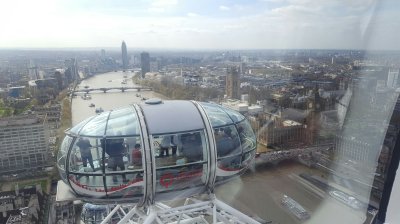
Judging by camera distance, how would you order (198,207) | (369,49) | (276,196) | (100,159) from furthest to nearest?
(276,196) < (369,49) < (198,207) < (100,159)

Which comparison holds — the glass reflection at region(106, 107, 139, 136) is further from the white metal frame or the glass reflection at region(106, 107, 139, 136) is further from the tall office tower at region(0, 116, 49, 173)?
the tall office tower at region(0, 116, 49, 173)

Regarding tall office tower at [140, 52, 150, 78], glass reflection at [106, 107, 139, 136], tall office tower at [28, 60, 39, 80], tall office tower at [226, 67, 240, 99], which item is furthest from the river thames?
tall office tower at [140, 52, 150, 78]

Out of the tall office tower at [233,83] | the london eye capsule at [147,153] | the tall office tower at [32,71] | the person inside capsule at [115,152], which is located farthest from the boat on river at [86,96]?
the person inside capsule at [115,152]

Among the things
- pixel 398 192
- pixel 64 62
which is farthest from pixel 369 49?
pixel 64 62

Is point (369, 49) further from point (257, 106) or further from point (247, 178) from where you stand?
point (257, 106)

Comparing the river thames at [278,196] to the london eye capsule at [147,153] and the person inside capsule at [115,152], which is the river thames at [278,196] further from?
the person inside capsule at [115,152]

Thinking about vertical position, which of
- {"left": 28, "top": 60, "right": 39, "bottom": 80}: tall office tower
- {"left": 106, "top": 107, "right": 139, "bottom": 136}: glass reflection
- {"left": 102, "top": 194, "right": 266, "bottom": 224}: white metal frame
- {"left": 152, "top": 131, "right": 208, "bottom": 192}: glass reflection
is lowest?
{"left": 28, "top": 60, "right": 39, "bottom": 80}: tall office tower
